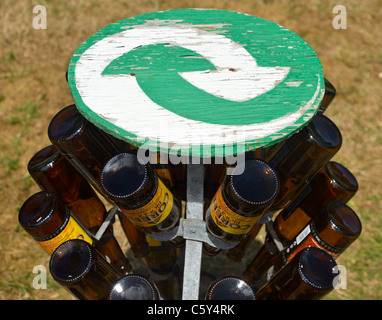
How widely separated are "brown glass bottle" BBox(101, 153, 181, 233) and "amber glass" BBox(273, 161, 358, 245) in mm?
809

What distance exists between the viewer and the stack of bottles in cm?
127

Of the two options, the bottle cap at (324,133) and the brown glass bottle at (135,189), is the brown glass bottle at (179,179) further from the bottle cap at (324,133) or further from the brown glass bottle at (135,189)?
the bottle cap at (324,133)

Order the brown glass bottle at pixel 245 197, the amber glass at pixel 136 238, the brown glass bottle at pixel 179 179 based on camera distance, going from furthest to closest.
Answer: the amber glass at pixel 136 238 → the brown glass bottle at pixel 179 179 → the brown glass bottle at pixel 245 197

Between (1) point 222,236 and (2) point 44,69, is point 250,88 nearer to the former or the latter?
(1) point 222,236

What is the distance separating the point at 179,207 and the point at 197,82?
0.59 metres

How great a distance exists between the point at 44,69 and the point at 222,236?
3.23 metres

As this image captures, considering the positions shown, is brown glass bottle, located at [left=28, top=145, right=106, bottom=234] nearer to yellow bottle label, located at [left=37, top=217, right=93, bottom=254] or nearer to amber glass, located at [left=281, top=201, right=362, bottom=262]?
yellow bottle label, located at [left=37, top=217, right=93, bottom=254]

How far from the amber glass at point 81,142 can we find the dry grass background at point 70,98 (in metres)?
1.27

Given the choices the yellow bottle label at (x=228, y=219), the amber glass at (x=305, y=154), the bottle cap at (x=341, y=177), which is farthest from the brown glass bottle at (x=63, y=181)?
the bottle cap at (x=341, y=177)

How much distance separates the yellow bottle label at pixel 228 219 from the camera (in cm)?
128

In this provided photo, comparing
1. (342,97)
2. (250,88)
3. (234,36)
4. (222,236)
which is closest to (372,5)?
(342,97)

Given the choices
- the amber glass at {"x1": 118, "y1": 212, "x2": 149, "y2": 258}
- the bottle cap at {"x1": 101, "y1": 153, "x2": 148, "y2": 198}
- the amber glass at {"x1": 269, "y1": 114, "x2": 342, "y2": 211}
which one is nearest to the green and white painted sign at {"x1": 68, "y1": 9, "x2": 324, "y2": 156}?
the bottle cap at {"x1": 101, "y1": 153, "x2": 148, "y2": 198}

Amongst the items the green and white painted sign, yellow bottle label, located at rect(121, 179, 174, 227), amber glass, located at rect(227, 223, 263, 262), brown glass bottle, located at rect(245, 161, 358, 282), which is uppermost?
the green and white painted sign

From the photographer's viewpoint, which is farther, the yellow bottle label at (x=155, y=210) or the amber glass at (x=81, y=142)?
the amber glass at (x=81, y=142)
